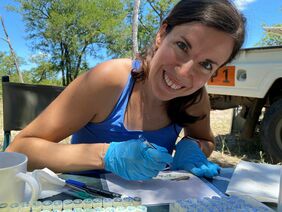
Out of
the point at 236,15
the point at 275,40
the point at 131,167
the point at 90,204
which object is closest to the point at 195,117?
the point at 236,15

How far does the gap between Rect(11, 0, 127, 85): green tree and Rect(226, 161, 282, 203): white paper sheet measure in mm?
14952

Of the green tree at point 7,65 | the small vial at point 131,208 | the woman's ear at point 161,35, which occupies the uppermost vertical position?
the woman's ear at point 161,35

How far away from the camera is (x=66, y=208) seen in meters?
0.66

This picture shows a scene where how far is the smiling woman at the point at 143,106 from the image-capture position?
1.04 meters

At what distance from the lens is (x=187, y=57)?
107cm

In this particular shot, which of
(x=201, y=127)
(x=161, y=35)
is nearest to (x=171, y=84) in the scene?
(x=161, y=35)

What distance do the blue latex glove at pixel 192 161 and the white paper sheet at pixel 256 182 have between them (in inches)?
2.9

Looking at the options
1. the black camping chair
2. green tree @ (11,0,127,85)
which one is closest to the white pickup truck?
the black camping chair

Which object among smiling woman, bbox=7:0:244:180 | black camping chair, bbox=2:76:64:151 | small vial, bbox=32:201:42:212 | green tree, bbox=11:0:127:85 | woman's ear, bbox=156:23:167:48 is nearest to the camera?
small vial, bbox=32:201:42:212

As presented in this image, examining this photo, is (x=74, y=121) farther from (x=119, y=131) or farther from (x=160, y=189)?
(x=160, y=189)

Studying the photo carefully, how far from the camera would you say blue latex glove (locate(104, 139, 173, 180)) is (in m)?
0.93

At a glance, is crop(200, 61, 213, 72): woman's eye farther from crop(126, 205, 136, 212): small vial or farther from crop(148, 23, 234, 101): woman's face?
crop(126, 205, 136, 212): small vial

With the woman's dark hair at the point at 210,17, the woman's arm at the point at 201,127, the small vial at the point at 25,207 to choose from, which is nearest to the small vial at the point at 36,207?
the small vial at the point at 25,207

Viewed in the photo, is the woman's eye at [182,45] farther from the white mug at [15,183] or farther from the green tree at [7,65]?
the green tree at [7,65]
